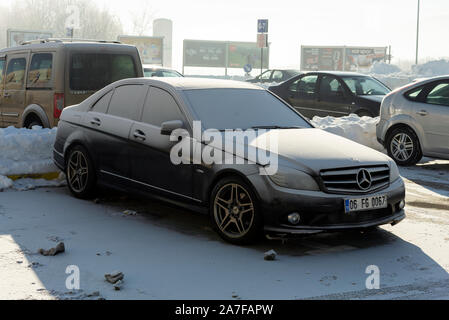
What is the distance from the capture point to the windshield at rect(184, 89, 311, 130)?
22.7 feet

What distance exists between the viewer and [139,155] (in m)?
7.31

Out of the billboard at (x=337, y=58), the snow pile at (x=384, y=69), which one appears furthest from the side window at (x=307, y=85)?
the billboard at (x=337, y=58)

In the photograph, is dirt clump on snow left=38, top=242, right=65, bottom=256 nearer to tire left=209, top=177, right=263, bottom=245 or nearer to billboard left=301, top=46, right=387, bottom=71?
tire left=209, top=177, right=263, bottom=245

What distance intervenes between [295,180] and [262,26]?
19743 mm

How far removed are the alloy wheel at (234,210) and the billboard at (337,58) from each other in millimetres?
54337

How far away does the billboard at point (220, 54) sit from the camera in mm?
60375

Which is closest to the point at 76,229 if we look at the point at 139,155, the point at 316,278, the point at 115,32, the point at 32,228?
the point at 32,228

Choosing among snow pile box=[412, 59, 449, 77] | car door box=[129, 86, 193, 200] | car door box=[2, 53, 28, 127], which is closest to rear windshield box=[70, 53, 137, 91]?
car door box=[2, 53, 28, 127]

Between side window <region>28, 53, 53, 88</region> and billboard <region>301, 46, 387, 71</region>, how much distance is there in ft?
164

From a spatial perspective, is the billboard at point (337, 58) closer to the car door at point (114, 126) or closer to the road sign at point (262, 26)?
the road sign at point (262, 26)

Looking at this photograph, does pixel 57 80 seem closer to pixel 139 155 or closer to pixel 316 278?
pixel 139 155

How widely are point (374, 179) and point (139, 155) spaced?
8.21 feet

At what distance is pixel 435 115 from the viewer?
10.9 meters

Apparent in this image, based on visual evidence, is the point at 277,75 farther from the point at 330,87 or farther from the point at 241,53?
the point at 241,53
